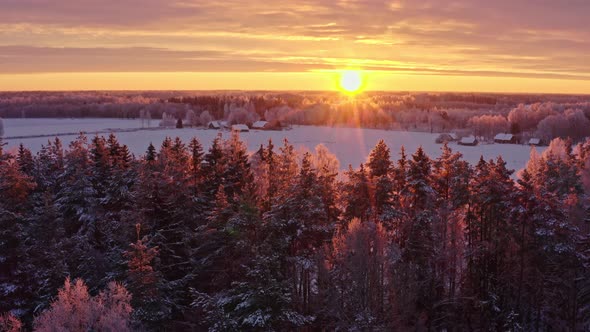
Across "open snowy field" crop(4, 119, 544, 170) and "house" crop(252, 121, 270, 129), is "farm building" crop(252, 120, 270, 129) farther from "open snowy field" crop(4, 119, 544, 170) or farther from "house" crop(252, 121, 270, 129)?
"open snowy field" crop(4, 119, 544, 170)

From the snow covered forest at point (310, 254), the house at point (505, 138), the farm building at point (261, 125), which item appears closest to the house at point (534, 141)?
the house at point (505, 138)

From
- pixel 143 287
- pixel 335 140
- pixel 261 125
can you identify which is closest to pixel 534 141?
pixel 335 140

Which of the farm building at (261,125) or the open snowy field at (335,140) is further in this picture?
the farm building at (261,125)

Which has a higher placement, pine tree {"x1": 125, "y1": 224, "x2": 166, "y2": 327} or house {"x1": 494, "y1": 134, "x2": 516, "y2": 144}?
house {"x1": 494, "y1": 134, "x2": 516, "y2": 144}

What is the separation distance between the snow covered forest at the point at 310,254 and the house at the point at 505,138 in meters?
109

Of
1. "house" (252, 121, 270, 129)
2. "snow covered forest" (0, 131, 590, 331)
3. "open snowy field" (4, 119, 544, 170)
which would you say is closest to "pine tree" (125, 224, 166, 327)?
"snow covered forest" (0, 131, 590, 331)

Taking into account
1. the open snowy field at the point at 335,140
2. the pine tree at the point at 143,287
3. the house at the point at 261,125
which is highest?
the house at the point at 261,125

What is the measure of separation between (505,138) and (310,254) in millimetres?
122494

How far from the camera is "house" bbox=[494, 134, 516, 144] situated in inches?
5536

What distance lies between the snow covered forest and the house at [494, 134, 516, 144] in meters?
109

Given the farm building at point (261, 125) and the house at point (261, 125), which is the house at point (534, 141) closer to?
the house at point (261, 125)

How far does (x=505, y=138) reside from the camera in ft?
465

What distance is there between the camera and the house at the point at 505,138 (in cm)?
14062

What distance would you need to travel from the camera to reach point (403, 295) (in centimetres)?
2891
